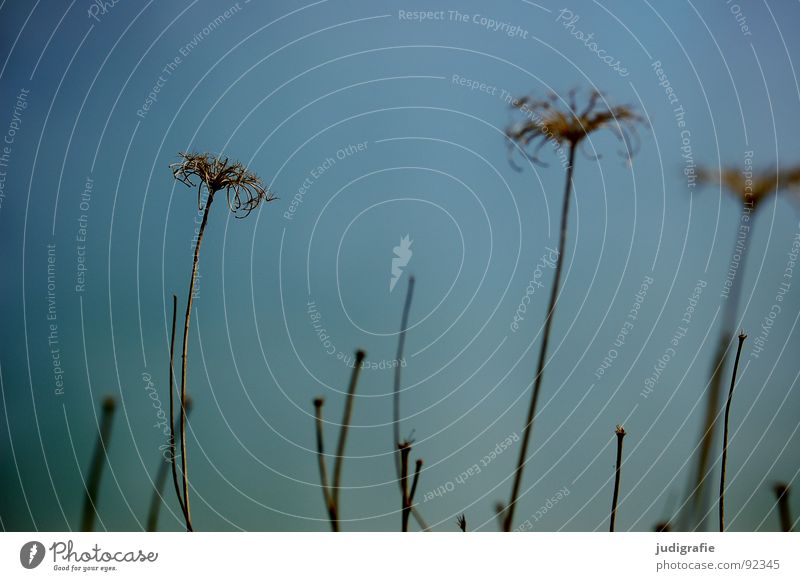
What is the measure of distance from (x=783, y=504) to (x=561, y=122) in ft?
3.67

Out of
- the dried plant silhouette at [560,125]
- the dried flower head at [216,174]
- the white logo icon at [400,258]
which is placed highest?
the dried plant silhouette at [560,125]

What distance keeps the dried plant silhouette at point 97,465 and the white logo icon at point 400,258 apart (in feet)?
2.53

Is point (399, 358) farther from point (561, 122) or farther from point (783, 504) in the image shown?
point (783, 504)

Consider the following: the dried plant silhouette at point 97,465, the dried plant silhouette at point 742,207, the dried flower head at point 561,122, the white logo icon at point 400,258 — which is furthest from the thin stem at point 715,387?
the dried plant silhouette at point 97,465

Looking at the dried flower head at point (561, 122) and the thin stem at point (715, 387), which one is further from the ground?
the dried flower head at point (561, 122)

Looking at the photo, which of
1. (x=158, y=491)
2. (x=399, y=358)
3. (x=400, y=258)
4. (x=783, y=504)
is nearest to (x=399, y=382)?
(x=399, y=358)

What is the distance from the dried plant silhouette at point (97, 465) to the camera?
1.68 metres

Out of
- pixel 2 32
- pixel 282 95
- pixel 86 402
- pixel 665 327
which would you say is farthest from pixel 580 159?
pixel 2 32

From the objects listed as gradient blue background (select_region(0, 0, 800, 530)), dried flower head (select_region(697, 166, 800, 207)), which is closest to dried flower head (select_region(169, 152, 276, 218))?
gradient blue background (select_region(0, 0, 800, 530))

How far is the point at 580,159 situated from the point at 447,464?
0.89m

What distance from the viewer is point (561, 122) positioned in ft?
5.73

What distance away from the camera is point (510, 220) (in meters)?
1.94

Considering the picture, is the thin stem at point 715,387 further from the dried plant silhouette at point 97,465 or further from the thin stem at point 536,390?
the dried plant silhouette at point 97,465
